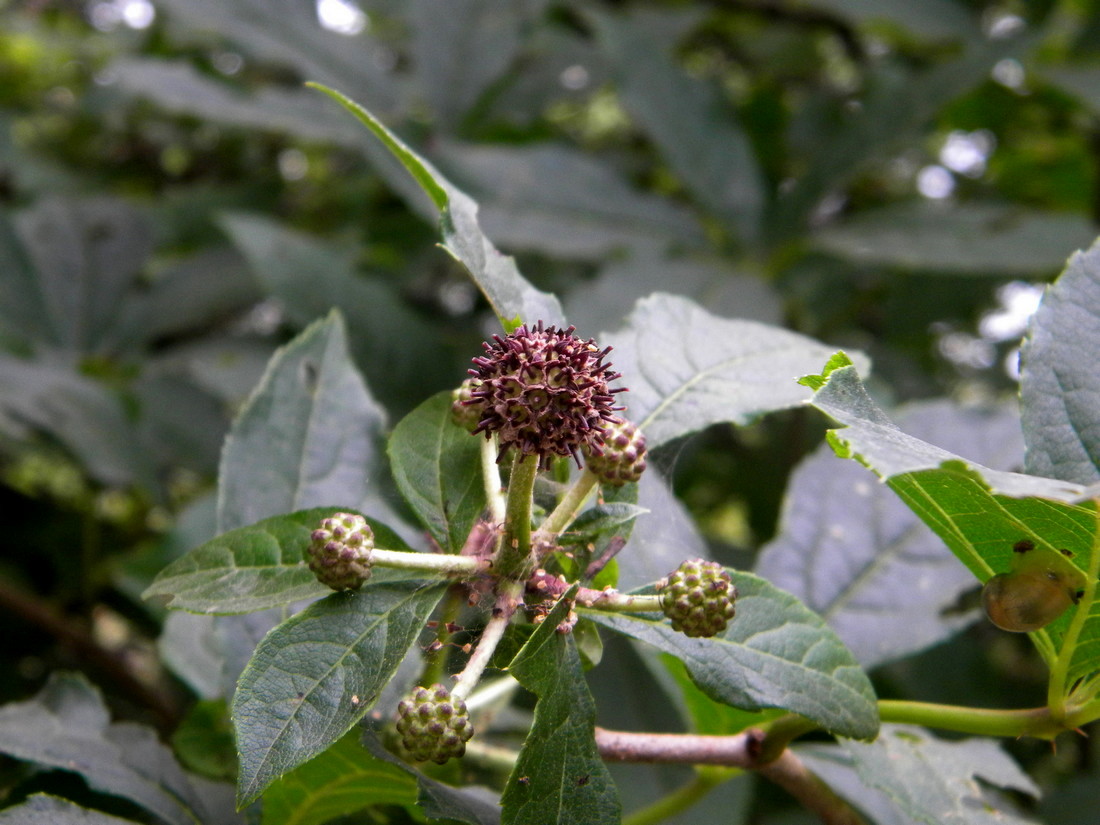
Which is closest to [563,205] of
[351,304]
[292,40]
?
[351,304]

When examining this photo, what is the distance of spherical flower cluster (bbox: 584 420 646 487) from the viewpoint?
2.76ft

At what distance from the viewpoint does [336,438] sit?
3.92 feet

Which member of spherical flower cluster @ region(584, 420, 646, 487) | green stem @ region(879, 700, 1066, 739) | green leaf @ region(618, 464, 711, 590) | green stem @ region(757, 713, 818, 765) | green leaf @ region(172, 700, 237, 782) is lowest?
green leaf @ region(172, 700, 237, 782)

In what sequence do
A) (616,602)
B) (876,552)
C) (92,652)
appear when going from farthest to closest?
(92,652)
(876,552)
(616,602)

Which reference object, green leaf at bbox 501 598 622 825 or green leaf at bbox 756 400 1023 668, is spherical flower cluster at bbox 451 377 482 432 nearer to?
green leaf at bbox 501 598 622 825

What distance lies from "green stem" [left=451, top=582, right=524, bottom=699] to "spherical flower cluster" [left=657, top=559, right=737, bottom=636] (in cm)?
12

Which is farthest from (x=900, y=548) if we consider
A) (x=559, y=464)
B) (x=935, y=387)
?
(x=935, y=387)

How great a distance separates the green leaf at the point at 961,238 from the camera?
6.59 ft

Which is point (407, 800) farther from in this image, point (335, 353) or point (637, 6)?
point (637, 6)

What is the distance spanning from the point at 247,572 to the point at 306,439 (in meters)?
0.36

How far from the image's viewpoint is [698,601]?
2.60 feet

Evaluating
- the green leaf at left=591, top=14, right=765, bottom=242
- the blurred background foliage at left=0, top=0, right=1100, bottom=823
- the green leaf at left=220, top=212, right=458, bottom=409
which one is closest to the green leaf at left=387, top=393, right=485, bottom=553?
the blurred background foliage at left=0, top=0, right=1100, bottom=823

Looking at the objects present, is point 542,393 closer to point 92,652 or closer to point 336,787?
point 336,787

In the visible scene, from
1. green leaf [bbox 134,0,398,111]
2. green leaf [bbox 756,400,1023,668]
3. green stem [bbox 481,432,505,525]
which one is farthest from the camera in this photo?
green leaf [bbox 134,0,398,111]
